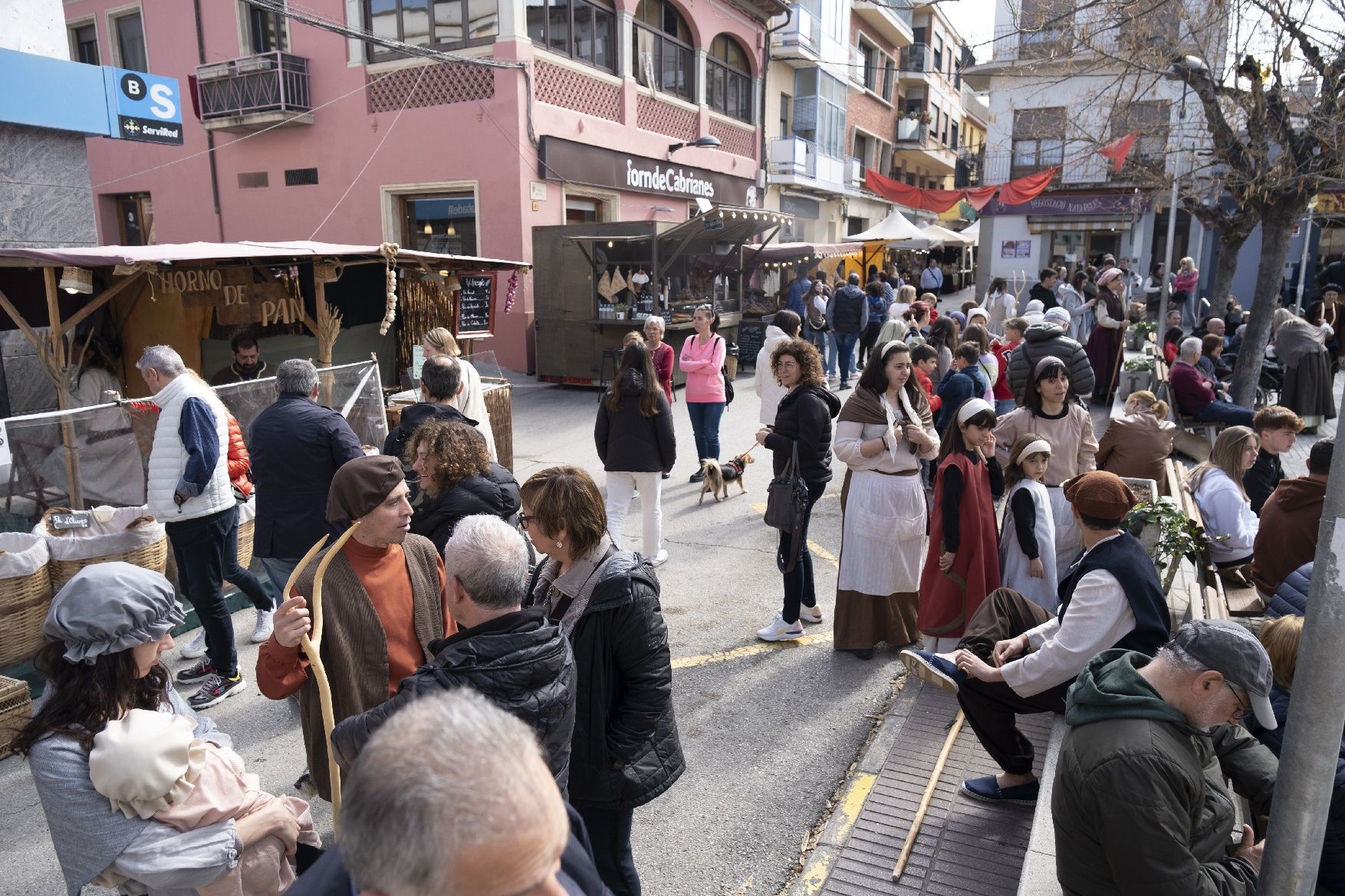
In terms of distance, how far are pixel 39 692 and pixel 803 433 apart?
4.53 m

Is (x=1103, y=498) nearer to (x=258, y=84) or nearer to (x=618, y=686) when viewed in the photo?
(x=618, y=686)

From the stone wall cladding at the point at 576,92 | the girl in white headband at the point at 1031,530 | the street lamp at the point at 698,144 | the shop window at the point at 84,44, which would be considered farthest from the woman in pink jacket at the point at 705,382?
the shop window at the point at 84,44

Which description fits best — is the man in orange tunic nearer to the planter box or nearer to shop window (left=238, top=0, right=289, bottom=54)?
the planter box

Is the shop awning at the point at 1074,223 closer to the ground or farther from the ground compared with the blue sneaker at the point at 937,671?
farther from the ground

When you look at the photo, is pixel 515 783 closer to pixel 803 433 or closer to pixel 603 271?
pixel 803 433

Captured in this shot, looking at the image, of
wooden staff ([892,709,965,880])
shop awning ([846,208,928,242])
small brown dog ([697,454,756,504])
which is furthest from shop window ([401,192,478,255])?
wooden staff ([892,709,965,880])

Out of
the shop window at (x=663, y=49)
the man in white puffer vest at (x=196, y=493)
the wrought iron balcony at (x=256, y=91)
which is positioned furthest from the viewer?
the shop window at (x=663, y=49)

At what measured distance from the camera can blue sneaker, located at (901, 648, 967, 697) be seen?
12.4 ft

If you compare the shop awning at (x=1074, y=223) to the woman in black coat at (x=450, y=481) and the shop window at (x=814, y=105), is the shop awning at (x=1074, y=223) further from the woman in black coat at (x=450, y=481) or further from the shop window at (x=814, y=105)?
the woman in black coat at (x=450, y=481)

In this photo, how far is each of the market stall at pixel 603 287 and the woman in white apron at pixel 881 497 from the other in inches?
358

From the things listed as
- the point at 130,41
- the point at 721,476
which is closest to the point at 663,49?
the point at 130,41

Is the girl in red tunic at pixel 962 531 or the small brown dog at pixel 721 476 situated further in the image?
the small brown dog at pixel 721 476

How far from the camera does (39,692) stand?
16.0ft

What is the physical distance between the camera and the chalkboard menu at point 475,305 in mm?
11188
